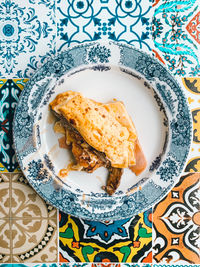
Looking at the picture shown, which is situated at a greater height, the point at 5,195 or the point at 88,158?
the point at 88,158

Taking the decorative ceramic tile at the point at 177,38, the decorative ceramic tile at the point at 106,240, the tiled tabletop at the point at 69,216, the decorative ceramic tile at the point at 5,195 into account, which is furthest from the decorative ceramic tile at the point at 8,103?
the decorative ceramic tile at the point at 177,38

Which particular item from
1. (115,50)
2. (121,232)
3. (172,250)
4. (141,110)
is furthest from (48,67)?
(172,250)

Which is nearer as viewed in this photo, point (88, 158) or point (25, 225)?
point (88, 158)

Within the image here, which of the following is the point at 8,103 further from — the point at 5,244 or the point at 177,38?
the point at 177,38

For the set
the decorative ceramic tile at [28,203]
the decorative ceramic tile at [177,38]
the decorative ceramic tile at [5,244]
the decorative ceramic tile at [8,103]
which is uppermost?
the decorative ceramic tile at [177,38]

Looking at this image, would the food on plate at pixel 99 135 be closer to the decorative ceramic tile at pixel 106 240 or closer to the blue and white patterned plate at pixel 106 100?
the blue and white patterned plate at pixel 106 100

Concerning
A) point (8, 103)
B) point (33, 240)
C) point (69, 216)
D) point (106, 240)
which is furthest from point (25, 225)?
point (8, 103)

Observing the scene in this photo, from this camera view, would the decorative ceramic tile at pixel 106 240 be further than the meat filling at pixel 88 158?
Yes
